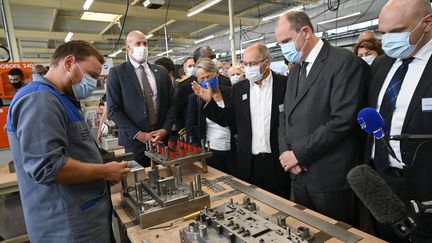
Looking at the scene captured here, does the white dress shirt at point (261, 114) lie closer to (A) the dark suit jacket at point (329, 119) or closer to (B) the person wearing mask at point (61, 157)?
(A) the dark suit jacket at point (329, 119)

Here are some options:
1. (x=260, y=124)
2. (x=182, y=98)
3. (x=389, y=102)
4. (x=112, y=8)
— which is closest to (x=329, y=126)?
(x=389, y=102)

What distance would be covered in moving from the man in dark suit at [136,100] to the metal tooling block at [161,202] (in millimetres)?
729

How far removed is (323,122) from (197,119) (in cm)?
112

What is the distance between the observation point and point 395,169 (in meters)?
1.14

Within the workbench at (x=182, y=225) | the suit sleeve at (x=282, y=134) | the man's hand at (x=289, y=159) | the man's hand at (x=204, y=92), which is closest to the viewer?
the workbench at (x=182, y=225)

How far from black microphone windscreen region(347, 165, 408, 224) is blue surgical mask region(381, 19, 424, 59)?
0.73 meters

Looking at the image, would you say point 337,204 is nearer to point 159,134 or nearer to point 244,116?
point 244,116

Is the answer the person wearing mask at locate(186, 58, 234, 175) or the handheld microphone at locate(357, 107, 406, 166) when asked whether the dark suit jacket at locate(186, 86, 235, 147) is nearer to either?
the person wearing mask at locate(186, 58, 234, 175)

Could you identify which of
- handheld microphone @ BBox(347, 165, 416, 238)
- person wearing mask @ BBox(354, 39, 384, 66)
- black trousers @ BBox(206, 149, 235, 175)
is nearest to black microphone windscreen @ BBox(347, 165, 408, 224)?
handheld microphone @ BBox(347, 165, 416, 238)

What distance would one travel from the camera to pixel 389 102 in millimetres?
1143

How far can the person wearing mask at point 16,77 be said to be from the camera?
307 cm

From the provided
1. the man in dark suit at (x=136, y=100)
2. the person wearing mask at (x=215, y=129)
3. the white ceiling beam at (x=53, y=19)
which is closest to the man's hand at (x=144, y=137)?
the man in dark suit at (x=136, y=100)

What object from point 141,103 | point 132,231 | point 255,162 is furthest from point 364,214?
point 141,103

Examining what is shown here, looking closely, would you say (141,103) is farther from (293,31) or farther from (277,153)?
(293,31)
